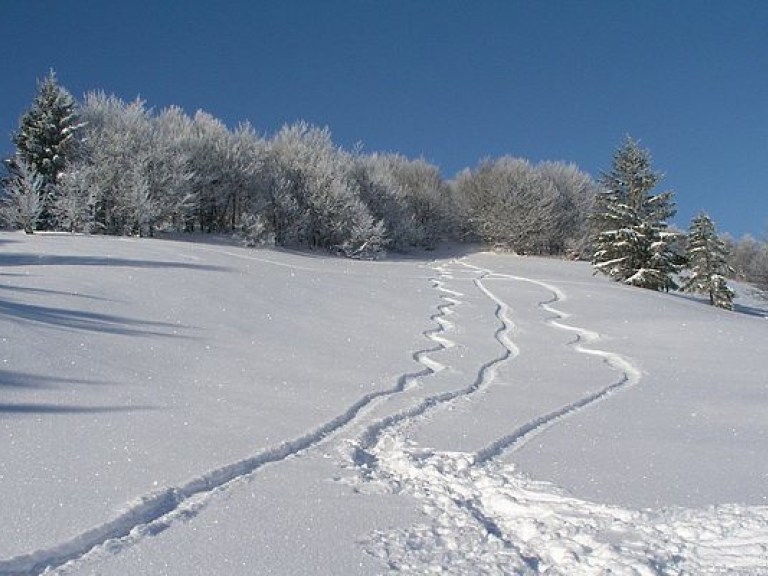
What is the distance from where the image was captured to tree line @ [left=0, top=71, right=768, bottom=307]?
26.6 metres

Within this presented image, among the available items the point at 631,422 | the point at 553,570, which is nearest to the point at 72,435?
the point at 553,570

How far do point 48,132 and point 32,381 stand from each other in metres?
28.1

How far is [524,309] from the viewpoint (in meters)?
15.6

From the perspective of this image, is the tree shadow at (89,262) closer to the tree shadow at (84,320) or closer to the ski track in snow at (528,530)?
the tree shadow at (84,320)

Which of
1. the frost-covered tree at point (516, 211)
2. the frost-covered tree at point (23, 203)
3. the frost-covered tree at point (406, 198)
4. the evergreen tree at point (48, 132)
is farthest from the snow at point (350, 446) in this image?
the frost-covered tree at point (516, 211)

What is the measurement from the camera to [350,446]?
456 centimetres

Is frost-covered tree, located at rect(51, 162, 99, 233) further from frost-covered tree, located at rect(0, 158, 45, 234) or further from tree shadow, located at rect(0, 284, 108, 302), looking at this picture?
tree shadow, located at rect(0, 284, 108, 302)

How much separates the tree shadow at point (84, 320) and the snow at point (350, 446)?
2.1 inches

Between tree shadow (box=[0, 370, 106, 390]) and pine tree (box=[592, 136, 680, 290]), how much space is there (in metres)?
23.7

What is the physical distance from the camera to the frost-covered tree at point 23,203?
23797 millimetres

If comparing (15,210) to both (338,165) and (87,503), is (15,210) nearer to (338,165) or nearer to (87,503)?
(338,165)

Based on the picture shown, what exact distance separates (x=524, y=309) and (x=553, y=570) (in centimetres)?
1307

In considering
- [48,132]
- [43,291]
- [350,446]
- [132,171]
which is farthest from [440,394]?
[48,132]

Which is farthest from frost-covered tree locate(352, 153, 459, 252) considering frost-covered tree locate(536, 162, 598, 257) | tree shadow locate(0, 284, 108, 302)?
tree shadow locate(0, 284, 108, 302)
